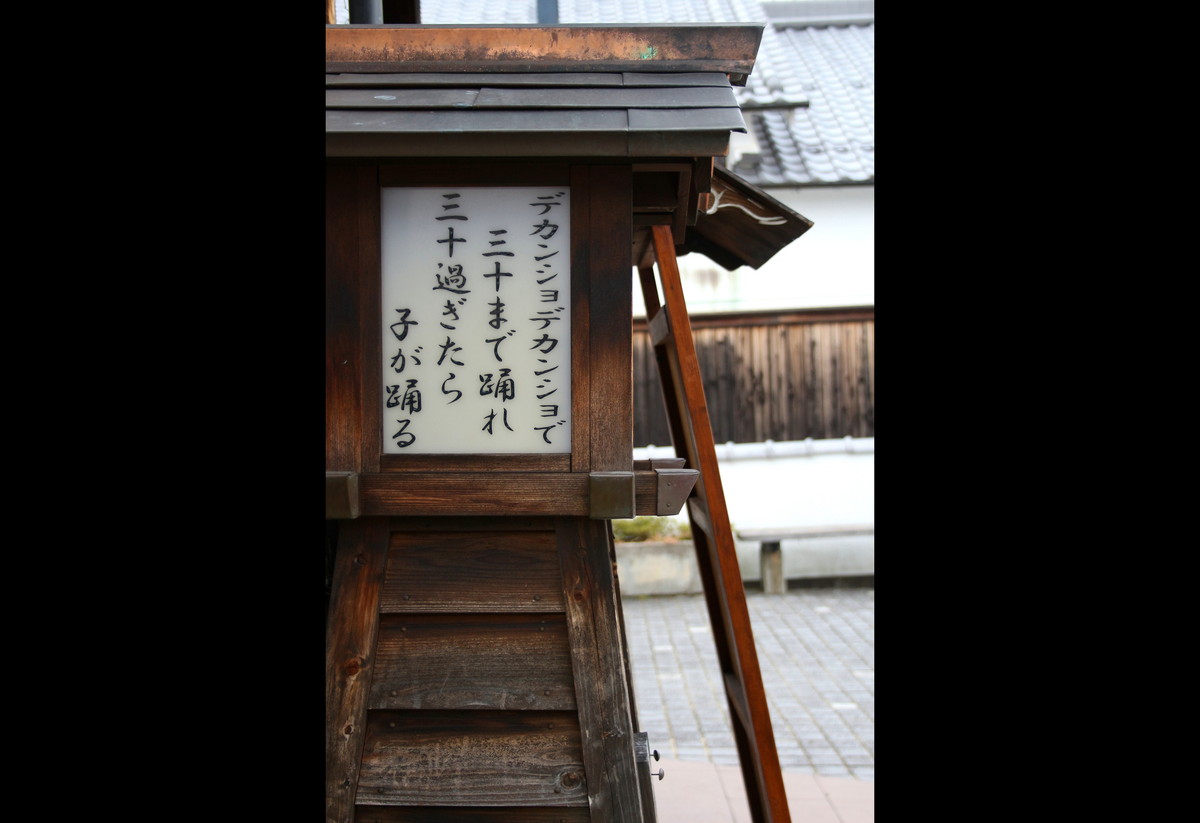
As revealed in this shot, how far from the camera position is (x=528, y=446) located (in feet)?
8.97

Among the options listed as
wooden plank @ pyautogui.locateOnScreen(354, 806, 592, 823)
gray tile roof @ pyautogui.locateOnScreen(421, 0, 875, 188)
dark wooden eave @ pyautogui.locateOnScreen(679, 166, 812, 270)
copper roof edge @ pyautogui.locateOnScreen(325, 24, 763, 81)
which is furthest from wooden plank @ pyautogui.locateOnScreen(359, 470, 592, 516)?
gray tile roof @ pyautogui.locateOnScreen(421, 0, 875, 188)

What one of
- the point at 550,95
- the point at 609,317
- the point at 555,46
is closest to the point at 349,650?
the point at 609,317

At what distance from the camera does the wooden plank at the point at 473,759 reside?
2.67 metres

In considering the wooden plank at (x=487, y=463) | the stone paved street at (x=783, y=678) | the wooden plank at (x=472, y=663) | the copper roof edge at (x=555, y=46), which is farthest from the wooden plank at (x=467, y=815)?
the copper roof edge at (x=555, y=46)

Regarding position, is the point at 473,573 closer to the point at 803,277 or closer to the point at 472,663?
the point at 472,663

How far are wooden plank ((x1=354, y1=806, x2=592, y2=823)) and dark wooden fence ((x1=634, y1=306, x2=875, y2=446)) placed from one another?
8.23 m

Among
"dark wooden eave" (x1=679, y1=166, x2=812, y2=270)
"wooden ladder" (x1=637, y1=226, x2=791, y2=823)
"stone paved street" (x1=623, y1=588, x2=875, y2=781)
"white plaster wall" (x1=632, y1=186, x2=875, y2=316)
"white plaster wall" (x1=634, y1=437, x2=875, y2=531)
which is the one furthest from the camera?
"white plaster wall" (x1=634, y1=437, x2=875, y2=531)

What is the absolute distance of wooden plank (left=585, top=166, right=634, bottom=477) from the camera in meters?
2.72

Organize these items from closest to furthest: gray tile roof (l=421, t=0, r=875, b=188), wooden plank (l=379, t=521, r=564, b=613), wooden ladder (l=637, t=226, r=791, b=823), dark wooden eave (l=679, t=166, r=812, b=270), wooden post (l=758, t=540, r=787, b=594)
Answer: wooden plank (l=379, t=521, r=564, b=613) → wooden ladder (l=637, t=226, r=791, b=823) → dark wooden eave (l=679, t=166, r=812, b=270) → wooden post (l=758, t=540, r=787, b=594) → gray tile roof (l=421, t=0, r=875, b=188)

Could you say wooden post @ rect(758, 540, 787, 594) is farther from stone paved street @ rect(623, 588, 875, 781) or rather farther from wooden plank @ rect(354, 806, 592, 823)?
wooden plank @ rect(354, 806, 592, 823)

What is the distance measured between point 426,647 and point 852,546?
29.2 ft

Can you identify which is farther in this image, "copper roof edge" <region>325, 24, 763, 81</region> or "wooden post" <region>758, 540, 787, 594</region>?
"wooden post" <region>758, 540, 787, 594</region>

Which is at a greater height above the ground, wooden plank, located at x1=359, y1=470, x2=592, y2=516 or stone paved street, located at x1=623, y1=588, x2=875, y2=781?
wooden plank, located at x1=359, y1=470, x2=592, y2=516

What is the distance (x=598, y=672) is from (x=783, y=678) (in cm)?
515
